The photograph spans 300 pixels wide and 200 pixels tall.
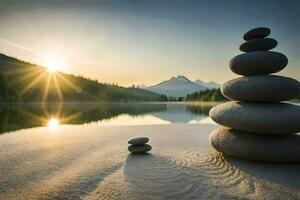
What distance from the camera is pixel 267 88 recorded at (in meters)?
7.91

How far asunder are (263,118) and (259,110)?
44 cm

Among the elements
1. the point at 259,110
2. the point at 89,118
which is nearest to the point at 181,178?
the point at 259,110

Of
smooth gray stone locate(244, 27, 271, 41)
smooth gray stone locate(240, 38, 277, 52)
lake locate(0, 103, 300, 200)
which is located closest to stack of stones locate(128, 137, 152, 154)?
lake locate(0, 103, 300, 200)

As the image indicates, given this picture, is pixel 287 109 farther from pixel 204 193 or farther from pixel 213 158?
pixel 204 193

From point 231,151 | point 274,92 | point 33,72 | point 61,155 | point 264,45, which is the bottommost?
point 61,155

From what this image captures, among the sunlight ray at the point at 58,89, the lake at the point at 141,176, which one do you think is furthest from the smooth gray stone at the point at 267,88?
the sunlight ray at the point at 58,89

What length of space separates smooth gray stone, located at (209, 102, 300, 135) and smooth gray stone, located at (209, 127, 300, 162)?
311 mm

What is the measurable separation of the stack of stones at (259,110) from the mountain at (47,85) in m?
110

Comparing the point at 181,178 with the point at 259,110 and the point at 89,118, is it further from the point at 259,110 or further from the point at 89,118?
the point at 89,118

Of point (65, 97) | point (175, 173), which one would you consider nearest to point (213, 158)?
point (175, 173)

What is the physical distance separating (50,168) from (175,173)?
4.52 metres

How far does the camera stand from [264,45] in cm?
876

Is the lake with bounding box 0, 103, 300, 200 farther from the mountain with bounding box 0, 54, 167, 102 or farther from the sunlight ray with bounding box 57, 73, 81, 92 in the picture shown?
the sunlight ray with bounding box 57, 73, 81, 92

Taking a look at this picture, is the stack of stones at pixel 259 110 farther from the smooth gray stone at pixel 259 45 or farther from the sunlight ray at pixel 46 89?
the sunlight ray at pixel 46 89
